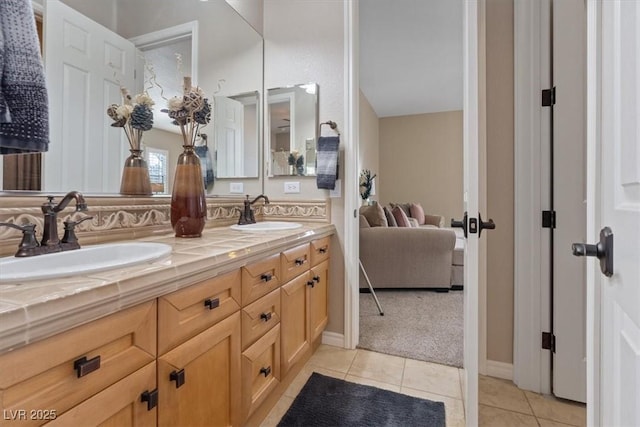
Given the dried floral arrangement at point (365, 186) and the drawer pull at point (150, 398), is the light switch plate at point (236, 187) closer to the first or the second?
the drawer pull at point (150, 398)

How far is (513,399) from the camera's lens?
1.57 metres

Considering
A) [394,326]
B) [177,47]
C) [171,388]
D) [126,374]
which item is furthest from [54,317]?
[394,326]

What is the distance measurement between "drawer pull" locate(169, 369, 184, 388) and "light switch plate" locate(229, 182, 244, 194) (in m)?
1.47

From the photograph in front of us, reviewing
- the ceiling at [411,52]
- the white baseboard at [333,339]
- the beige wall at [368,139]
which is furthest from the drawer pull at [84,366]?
the beige wall at [368,139]

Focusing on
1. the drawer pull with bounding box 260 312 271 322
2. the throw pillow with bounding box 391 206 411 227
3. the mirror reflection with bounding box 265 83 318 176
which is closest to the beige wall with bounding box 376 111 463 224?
the throw pillow with bounding box 391 206 411 227

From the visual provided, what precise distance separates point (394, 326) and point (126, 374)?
209cm

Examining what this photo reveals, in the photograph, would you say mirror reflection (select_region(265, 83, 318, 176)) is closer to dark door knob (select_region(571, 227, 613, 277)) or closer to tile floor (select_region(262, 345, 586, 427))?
tile floor (select_region(262, 345, 586, 427))

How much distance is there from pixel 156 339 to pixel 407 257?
110 inches

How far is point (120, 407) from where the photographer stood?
0.68m

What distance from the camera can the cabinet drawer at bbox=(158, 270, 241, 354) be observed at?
31.1 inches

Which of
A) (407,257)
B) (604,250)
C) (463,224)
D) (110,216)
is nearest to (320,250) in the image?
(463,224)

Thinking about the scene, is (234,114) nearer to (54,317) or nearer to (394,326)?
(54,317)

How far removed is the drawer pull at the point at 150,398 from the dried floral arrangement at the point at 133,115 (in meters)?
1.09

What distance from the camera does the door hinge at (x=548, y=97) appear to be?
154 centimetres
